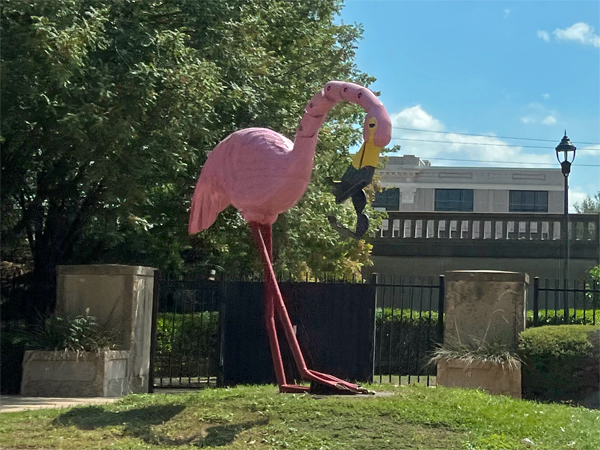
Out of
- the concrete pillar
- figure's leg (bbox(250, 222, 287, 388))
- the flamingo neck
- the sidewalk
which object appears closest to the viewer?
the flamingo neck

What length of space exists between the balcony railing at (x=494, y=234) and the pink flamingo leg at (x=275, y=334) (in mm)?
16355

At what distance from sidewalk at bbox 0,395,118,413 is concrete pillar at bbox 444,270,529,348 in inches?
197

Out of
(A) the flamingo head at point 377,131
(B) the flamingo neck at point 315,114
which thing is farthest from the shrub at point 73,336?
(A) the flamingo head at point 377,131

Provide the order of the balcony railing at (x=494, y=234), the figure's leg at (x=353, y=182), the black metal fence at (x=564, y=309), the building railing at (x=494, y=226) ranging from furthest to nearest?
the building railing at (x=494, y=226) → the balcony railing at (x=494, y=234) → the black metal fence at (x=564, y=309) → the figure's leg at (x=353, y=182)

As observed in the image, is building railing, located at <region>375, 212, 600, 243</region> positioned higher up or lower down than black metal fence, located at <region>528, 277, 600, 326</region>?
higher up

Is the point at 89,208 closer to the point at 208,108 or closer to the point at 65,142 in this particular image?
the point at 65,142

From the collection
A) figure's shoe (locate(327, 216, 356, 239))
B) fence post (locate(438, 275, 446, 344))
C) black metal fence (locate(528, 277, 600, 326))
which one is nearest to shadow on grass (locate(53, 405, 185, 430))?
figure's shoe (locate(327, 216, 356, 239))

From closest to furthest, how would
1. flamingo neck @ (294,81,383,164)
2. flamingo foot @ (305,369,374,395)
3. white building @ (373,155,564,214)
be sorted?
1. flamingo neck @ (294,81,383,164)
2. flamingo foot @ (305,369,374,395)
3. white building @ (373,155,564,214)

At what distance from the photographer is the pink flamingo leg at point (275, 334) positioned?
348 inches

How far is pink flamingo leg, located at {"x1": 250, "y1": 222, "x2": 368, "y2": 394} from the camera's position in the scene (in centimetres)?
884

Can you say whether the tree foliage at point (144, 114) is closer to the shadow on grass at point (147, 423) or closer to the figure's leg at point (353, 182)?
the shadow on grass at point (147, 423)

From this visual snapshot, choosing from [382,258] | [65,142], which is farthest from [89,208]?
[382,258]

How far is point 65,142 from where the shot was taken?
42.0ft

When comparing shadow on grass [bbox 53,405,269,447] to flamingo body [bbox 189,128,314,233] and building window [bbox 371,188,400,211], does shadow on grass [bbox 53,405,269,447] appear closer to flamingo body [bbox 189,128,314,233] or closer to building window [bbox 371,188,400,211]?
flamingo body [bbox 189,128,314,233]
